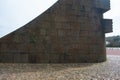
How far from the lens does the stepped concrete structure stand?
11375mm

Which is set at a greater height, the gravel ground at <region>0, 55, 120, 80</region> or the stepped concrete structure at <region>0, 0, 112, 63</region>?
the stepped concrete structure at <region>0, 0, 112, 63</region>

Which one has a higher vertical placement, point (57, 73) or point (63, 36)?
point (63, 36)

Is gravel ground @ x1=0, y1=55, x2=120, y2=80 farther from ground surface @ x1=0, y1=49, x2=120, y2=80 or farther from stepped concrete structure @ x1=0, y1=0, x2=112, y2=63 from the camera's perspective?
stepped concrete structure @ x1=0, y1=0, x2=112, y2=63

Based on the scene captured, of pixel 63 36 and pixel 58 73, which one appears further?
pixel 63 36

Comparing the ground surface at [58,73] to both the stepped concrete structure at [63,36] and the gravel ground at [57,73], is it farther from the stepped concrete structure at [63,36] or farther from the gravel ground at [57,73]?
the stepped concrete structure at [63,36]

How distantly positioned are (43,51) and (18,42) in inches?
59.6

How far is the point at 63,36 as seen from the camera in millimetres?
12500

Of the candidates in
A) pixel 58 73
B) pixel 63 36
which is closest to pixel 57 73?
pixel 58 73

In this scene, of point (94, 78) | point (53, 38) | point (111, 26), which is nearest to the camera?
point (94, 78)

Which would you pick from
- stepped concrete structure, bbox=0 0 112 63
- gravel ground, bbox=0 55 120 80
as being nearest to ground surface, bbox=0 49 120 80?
gravel ground, bbox=0 55 120 80

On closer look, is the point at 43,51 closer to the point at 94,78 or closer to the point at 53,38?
the point at 53,38

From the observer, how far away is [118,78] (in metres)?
7.25

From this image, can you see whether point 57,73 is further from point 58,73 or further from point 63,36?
point 63,36

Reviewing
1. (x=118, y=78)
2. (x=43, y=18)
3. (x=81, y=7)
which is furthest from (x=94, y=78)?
(x=81, y=7)
